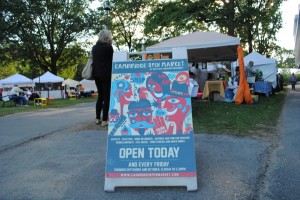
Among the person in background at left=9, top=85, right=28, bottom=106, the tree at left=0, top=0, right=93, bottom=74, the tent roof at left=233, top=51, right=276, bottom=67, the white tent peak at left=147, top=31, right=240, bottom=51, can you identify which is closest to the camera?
the white tent peak at left=147, top=31, right=240, bottom=51

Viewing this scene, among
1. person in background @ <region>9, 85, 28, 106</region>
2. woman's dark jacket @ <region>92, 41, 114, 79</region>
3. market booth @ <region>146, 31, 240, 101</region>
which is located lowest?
person in background @ <region>9, 85, 28, 106</region>

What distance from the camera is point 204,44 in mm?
13289

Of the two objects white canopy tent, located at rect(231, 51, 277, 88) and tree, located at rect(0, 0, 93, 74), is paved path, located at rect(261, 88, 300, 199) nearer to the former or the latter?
white canopy tent, located at rect(231, 51, 277, 88)

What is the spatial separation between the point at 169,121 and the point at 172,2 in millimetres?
24335

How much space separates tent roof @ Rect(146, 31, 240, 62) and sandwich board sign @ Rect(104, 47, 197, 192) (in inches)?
344

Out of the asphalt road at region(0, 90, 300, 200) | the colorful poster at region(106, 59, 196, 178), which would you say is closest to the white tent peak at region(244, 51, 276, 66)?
the asphalt road at region(0, 90, 300, 200)

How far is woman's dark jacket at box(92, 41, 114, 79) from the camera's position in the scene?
7.08 m

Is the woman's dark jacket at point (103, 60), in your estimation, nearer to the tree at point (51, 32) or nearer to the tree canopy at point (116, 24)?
the tree canopy at point (116, 24)

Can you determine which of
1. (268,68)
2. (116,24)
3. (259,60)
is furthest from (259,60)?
(116,24)

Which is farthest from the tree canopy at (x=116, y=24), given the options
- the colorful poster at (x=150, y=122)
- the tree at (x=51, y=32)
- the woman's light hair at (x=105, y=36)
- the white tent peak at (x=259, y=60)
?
the colorful poster at (x=150, y=122)

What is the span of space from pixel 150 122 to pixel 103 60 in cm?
351

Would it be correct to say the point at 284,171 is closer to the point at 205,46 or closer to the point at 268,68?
the point at 205,46

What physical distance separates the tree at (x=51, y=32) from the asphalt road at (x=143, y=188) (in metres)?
32.9

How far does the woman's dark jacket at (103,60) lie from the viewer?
7.08 meters
